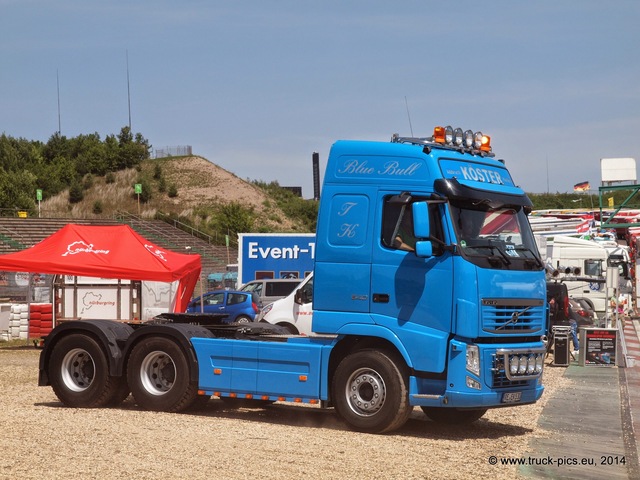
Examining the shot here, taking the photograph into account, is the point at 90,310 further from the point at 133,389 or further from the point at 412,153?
the point at 412,153

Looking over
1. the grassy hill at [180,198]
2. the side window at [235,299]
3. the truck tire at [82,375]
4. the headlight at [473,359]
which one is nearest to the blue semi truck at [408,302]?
the headlight at [473,359]

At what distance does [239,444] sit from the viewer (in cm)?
1066

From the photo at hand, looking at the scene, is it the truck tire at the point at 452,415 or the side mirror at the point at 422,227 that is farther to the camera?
the truck tire at the point at 452,415

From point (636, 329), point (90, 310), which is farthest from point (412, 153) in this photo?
point (636, 329)

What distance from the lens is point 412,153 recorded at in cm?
1202

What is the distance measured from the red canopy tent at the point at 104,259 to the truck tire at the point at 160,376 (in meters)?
10.6

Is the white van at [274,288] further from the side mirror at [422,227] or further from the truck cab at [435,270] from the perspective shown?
the side mirror at [422,227]

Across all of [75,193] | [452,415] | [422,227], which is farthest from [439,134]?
[75,193]

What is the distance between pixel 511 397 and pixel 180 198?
90.4 m

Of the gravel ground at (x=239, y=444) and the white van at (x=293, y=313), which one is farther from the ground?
the white van at (x=293, y=313)

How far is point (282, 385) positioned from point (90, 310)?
16.4m

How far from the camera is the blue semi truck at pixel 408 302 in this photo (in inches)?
454

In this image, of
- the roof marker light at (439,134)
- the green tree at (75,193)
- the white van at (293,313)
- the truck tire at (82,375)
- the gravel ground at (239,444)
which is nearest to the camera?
the gravel ground at (239,444)

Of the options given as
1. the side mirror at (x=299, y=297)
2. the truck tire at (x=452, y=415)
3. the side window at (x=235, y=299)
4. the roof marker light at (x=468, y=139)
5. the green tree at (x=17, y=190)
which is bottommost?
the truck tire at (x=452, y=415)
